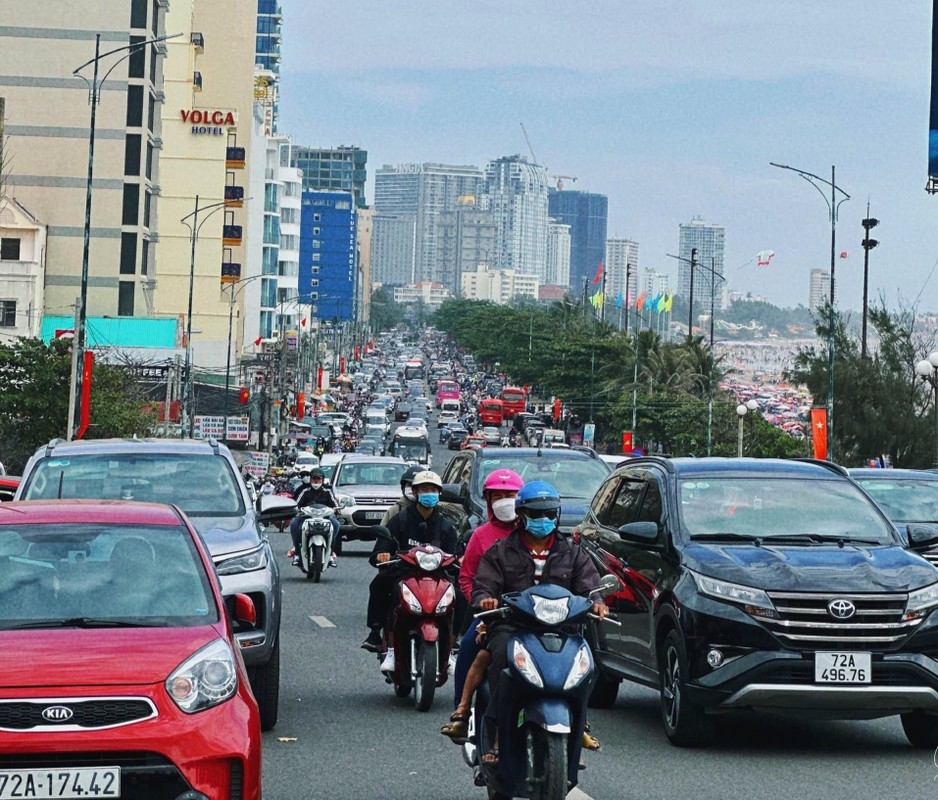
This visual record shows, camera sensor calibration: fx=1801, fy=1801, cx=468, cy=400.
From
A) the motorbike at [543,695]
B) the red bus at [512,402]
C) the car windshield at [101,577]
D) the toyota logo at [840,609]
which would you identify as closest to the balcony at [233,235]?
the red bus at [512,402]

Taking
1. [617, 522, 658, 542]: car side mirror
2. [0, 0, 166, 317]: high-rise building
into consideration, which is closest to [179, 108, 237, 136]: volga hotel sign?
[0, 0, 166, 317]: high-rise building

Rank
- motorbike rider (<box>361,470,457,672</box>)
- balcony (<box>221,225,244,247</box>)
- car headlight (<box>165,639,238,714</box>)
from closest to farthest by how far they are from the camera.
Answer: car headlight (<box>165,639,238,714</box>) < motorbike rider (<box>361,470,457,672</box>) < balcony (<box>221,225,244,247</box>)

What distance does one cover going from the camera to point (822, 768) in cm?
1038

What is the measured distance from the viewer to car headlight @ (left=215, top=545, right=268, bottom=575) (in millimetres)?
11562

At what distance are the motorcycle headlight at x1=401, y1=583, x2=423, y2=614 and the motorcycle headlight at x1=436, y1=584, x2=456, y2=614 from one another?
13 cm

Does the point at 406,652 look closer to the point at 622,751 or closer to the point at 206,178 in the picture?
the point at 622,751

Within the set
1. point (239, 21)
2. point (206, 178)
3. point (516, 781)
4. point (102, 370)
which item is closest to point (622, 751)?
point (516, 781)

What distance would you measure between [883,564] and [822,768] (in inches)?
51.8

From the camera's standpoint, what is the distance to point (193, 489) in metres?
12.8

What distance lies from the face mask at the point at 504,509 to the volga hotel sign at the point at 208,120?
109313 millimetres

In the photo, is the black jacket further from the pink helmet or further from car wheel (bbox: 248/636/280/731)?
the pink helmet

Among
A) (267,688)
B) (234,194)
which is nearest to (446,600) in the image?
(267,688)

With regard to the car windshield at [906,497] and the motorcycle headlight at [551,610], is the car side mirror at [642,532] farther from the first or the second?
the car windshield at [906,497]

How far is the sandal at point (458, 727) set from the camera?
29.9ft
